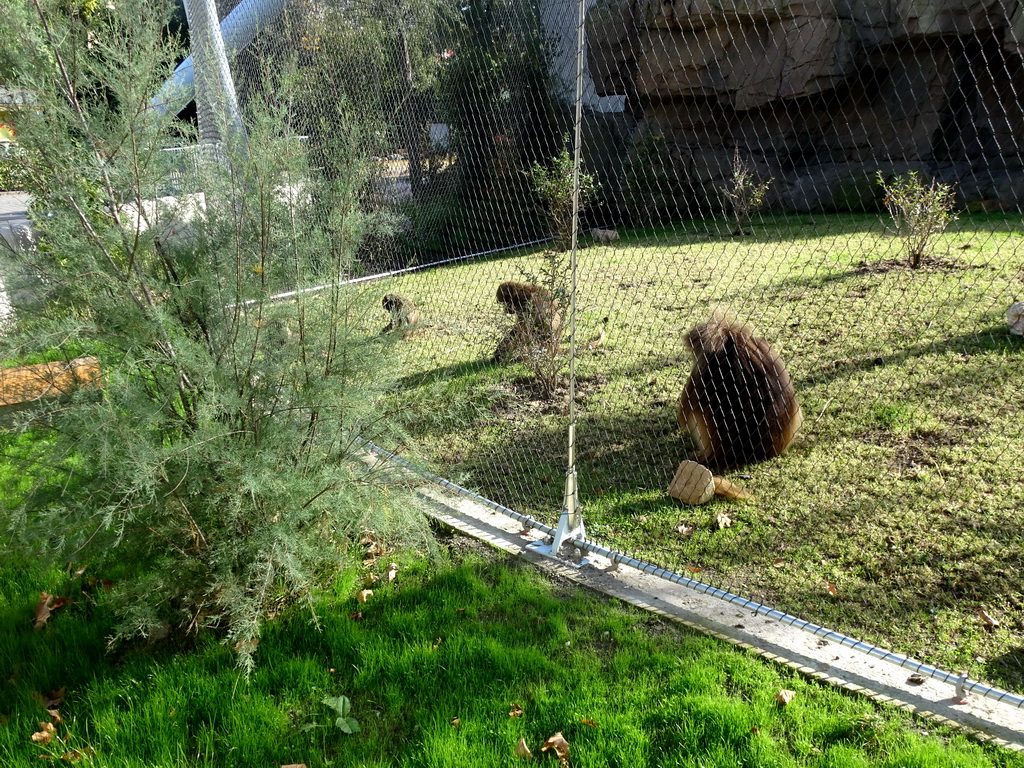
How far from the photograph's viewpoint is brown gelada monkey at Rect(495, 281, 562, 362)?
538 cm

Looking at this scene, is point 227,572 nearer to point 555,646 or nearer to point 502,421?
point 555,646

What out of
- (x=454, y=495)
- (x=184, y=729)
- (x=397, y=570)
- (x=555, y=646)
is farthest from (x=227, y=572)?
(x=454, y=495)

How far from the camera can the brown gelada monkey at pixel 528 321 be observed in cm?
538

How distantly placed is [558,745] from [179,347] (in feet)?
5.97

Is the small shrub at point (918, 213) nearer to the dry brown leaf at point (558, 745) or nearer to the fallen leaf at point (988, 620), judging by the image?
→ the fallen leaf at point (988, 620)

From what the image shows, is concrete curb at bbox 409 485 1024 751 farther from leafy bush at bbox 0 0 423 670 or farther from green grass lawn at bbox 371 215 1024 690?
leafy bush at bbox 0 0 423 670

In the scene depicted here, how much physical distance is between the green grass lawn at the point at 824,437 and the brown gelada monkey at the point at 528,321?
165 millimetres

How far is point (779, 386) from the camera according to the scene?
414 cm

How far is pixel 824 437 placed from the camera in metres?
4.36

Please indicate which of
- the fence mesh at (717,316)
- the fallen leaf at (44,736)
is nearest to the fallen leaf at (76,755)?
the fallen leaf at (44,736)

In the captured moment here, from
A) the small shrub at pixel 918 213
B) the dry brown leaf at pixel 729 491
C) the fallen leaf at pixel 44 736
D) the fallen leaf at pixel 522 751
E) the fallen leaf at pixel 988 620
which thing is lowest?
the fallen leaf at pixel 988 620

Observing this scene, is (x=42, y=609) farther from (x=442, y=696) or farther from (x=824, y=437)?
(x=824, y=437)

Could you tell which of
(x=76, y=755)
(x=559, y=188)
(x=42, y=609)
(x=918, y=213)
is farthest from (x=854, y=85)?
(x=76, y=755)

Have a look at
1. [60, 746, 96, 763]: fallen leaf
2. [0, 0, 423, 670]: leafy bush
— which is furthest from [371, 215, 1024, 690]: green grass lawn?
[60, 746, 96, 763]: fallen leaf
